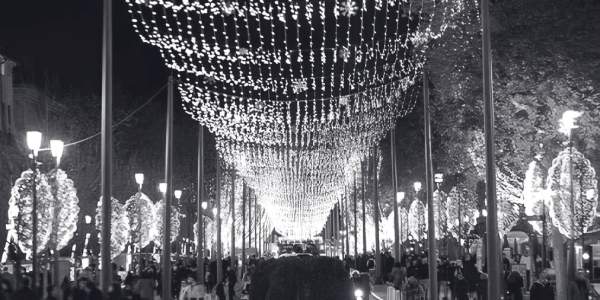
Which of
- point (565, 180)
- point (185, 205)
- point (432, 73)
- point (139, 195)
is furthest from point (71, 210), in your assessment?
point (185, 205)

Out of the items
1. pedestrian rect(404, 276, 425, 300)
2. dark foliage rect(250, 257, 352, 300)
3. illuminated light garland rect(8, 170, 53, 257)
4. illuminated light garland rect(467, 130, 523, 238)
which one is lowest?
pedestrian rect(404, 276, 425, 300)

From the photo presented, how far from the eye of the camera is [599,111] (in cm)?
3238

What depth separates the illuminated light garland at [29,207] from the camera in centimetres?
2945

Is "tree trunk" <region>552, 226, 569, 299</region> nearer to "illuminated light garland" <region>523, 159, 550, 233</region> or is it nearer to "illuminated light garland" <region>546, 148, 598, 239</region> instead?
"illuminated light garland" <region>523, 159, 550, 233</region>

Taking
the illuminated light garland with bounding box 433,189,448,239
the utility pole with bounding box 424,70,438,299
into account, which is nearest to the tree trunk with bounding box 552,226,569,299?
the utility pole with bounding box 424,70,438,299

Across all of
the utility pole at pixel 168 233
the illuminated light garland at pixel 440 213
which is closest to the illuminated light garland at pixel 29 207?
the utility pole at pixel 168 233

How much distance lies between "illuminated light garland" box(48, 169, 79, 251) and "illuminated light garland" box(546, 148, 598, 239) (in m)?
17.1

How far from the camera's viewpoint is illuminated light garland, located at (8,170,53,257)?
29.5 m

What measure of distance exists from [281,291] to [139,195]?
83.2 ft

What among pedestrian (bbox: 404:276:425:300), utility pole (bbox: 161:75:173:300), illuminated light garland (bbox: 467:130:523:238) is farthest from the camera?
illuminated light garland (bbox: 467:130:523:238)

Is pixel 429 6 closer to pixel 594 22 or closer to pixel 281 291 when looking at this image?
pixel 594 22

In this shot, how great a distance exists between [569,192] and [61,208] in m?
18.0

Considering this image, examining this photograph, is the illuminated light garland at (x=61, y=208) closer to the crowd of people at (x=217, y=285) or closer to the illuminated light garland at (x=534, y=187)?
the crowd of people at (x=217, y=285)

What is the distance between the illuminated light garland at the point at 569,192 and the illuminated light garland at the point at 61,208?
1706 centimetres
